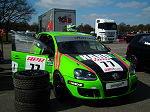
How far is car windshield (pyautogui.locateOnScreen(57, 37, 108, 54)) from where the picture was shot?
Answer: 420 cm

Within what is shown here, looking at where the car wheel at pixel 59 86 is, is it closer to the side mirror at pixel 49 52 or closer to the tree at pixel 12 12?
the side mirror at pixel 49 52

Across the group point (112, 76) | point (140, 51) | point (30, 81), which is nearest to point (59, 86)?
point (30, 81)

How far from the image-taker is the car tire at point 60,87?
3497mm

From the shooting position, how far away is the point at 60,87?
3.60 m

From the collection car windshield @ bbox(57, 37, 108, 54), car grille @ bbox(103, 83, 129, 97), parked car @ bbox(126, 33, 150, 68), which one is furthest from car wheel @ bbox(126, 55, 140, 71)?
car grille @ bbox(103, 83, 129, 97)

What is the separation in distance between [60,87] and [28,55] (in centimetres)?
146

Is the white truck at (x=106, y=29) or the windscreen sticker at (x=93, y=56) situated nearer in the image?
the windscreen sticker at (x=93, y=56)

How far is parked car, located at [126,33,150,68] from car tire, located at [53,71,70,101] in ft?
12.6

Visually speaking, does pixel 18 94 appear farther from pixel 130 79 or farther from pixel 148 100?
pixel 148 100

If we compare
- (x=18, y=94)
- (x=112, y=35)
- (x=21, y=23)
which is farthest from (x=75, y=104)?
(x=21, y=23)

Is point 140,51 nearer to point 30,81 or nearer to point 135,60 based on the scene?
point 135,60

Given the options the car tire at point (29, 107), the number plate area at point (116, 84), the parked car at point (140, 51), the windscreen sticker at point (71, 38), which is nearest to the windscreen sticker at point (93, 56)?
the number plate area at point (116, 84)

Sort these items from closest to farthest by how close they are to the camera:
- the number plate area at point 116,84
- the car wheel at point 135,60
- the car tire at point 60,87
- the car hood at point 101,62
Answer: the number plate area at point 116,84 → the car hood at point 101,62 → the car tire at point 60,87 → the car wheel at point 135,60

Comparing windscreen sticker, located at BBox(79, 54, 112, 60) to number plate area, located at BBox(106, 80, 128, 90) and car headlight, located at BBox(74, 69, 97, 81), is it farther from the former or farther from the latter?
number plate area, located at BBox(106, 80, 128, 90)
